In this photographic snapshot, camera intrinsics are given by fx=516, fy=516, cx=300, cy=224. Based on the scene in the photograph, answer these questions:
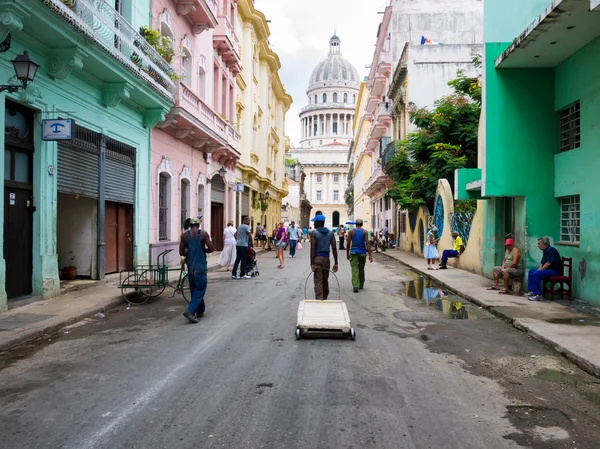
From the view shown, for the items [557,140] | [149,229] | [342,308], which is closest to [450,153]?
[557,140]

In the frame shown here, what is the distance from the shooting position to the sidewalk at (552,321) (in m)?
6.13

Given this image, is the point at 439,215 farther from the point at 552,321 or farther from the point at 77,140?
the point at 77,140

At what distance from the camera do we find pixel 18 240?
9.27m

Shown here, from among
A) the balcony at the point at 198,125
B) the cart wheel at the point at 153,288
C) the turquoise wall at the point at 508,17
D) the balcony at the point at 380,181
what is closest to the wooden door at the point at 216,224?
the balcony at the point at 198,125

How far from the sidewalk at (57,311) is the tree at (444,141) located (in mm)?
15806

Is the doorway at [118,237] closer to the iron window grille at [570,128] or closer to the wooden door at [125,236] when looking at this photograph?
the wooden door at [125,236]

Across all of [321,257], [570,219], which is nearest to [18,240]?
[321,257]

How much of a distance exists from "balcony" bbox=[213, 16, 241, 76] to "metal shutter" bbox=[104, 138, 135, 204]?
9918mm

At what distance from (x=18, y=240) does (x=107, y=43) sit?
→ 4.57 metres

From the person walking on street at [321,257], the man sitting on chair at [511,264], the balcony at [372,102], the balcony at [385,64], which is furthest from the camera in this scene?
the balcony at [372,102]

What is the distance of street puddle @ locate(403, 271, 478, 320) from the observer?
9.31 metres

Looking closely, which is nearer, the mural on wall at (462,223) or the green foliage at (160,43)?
the green foliage at (160,43)

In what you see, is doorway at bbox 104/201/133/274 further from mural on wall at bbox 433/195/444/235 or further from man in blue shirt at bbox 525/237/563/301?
mural on wall at bbox 433/195/444/235

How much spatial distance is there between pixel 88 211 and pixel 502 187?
978 cm
